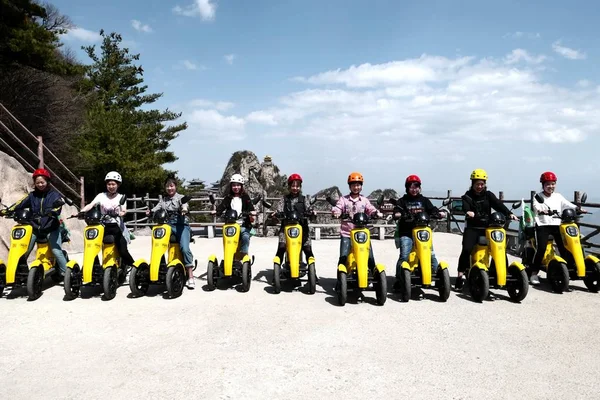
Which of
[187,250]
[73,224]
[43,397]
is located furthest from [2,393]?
[73,224]

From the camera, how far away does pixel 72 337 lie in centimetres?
475

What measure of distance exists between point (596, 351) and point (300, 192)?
4516 millimetres

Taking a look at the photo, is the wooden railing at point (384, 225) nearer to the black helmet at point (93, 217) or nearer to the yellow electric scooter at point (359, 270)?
the yellow electric scooter at point (359, 270)

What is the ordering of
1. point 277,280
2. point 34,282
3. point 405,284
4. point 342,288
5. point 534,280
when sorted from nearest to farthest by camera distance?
1. point 342,288
2. point 405,284
3. point 34,282
4. point 277,280
5. point 534,280

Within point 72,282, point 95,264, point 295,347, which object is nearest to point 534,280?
point 295,347

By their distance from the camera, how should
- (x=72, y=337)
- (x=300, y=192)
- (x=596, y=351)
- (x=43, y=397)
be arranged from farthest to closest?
(x=300, y=192) → (x=72, y=337) → (x=596, y=351) → (x=43, y=397)

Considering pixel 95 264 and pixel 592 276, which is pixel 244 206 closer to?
pixel 95 264

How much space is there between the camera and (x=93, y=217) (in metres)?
6.31

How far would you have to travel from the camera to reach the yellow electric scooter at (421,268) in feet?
19.7

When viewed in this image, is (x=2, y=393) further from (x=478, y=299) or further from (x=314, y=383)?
(x=478, y=299)

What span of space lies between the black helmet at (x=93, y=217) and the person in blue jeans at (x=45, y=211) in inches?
27.6

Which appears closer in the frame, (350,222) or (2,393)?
(2,393)

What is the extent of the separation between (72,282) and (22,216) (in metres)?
1.29

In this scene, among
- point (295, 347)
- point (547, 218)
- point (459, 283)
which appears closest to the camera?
point (295, 347)
